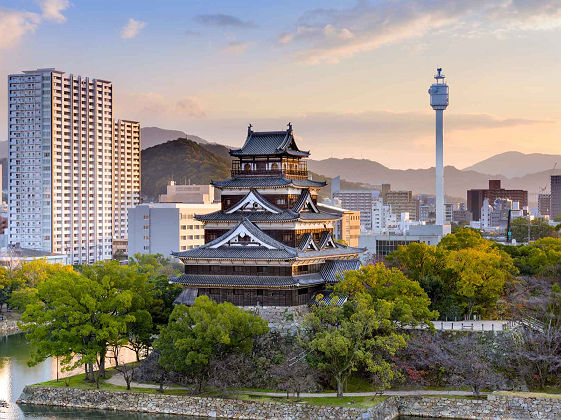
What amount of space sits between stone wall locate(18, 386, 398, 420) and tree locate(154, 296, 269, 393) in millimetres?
1222

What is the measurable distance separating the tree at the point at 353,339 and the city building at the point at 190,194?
86.4 meters

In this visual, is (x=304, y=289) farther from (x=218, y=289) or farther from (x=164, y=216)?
(x=164, y=216)

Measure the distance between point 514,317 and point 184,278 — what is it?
14.6m

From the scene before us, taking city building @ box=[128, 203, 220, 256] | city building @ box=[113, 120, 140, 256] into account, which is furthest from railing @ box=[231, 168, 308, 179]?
city building @ box=[113, 120, 140, 256]

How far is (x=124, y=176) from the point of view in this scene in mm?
114062

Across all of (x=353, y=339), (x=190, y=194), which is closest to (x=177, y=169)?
(x=190, y=194)

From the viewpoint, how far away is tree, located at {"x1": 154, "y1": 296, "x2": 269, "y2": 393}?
32.6 m

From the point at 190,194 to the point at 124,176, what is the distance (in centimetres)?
1388

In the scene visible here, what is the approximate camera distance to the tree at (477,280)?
39688 mm

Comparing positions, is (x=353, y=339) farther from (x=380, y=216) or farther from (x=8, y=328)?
(x=380, y=216)

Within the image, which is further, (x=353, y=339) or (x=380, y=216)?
(x=380, y=216)

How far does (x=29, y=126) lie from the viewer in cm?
9431

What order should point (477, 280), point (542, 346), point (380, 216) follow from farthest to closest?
1. point (380, 216)
2. point (477, 280)
3. point (542, 346)

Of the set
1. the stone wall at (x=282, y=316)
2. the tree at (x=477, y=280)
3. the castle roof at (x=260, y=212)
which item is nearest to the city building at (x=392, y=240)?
the tree at (x=477, y=280)
